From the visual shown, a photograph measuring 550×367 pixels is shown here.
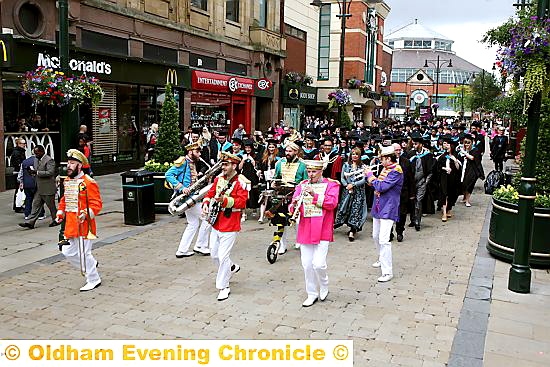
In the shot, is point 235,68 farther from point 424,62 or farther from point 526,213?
point 424,62

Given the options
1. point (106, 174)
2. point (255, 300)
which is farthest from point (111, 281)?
point (106, 174)

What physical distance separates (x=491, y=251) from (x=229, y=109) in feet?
64.6

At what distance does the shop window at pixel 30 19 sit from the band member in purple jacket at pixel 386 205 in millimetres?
11397

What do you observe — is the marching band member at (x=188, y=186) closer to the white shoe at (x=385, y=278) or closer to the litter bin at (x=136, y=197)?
the litter bin at (x=136, y=197)

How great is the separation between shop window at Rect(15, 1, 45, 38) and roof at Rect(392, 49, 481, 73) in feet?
303

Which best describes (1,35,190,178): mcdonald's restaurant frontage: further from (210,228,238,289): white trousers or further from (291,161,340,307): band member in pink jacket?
(291,161,340,307): band member in pink jacket

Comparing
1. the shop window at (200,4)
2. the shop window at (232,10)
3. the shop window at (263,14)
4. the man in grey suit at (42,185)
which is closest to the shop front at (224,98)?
the shop window at (200,4)

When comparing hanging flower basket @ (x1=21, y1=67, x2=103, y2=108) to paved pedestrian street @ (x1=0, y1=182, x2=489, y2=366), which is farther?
hanging flower basket @ (x1=21, y1=67, x2=103, y2=108)

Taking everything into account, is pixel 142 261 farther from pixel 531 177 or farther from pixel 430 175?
pixel 430 175

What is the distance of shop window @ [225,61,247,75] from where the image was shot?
26750mm

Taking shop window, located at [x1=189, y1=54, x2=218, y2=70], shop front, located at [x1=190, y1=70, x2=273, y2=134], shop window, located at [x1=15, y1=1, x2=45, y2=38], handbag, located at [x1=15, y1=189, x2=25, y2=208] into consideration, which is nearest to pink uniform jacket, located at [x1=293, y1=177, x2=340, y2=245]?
handbag, located at [x1=15, y1=189, x2=25, y2=208]

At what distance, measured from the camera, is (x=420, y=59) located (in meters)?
106

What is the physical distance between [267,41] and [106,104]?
42.5ft

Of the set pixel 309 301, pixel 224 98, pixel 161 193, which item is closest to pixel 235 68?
pixel 224 98
